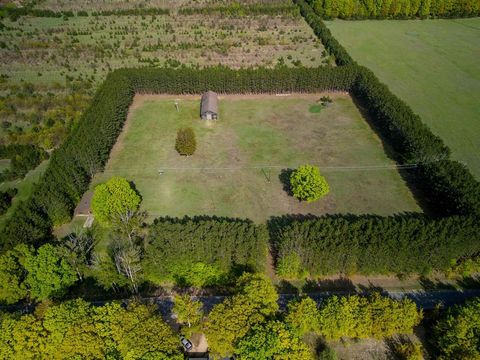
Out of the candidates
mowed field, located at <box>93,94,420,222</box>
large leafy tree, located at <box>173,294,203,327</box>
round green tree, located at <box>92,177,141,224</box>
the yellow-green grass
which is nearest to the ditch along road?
large leafy tree, located at <box>173,294,203,327</box>

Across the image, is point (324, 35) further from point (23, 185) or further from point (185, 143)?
point (23, 185)

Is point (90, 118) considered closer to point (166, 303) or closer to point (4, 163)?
point (4, 163)

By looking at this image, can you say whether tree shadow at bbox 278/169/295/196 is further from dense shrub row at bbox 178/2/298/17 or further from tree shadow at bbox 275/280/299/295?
dense shrub row at bbox 178/2/298/17

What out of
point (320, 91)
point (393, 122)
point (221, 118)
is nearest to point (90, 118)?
point (221, 118)

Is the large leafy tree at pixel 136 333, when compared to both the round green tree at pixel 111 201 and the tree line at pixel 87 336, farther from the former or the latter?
the round green tree at pixel 111 201

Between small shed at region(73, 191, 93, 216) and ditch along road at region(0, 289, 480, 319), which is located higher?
small shed at region(73, 191, 93, 216)

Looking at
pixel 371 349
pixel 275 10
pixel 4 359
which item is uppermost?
pixel 275 10
